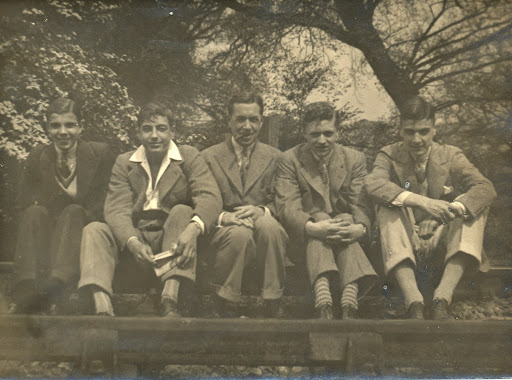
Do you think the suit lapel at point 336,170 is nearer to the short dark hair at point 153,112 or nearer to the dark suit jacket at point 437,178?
the dark suit jacket at point 437,178

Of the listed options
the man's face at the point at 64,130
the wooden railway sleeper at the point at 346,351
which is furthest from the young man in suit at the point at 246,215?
the man's face at the point at 64,130

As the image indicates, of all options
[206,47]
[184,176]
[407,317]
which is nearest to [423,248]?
Answer: [407,317]

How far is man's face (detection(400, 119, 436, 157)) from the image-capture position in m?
5.07

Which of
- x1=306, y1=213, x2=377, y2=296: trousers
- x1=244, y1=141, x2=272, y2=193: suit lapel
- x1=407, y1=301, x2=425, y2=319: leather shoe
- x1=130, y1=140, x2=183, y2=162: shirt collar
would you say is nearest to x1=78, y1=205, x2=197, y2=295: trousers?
x1=130, y1=140, x2=183, y2=162: shirt collar

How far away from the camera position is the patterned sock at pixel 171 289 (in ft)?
15.4

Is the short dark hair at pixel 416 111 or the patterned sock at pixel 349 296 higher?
the short dark hair at pixel 416 111

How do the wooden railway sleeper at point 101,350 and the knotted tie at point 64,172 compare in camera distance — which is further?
the knotted tie at point 64,172

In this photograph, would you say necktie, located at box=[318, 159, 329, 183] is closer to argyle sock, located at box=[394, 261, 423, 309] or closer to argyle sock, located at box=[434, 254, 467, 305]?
argyle sock, located at box=[394, 261, 423, 309]

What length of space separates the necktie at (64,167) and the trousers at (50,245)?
23 centimetres

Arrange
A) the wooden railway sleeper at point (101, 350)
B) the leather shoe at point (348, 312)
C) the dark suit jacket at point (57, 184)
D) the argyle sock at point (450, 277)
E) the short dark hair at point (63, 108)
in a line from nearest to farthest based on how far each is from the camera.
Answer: the wooden railway sleeper at point (101, 350)
the leather shoe at point (348, 312)
the argyle sock at point (450, 277)
the dark suit jacket at point (57, 184)
the short dark hair at point (63, 108)

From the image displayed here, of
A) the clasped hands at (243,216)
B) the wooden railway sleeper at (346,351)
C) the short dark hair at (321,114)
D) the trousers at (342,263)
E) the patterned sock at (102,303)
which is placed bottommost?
the wooden railway sleeper at (346,351)

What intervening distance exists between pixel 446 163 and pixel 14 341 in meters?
3.22

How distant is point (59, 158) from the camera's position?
5008 mm

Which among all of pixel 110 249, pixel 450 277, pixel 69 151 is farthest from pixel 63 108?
pixel 450 277
